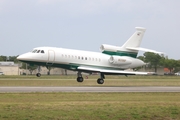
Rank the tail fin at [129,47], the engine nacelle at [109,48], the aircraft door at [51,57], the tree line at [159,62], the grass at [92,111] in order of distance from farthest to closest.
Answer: the tree line at [159,62] < the tail fin at [129,47] < the engine nacelle at [109,48] < the aircraft door at [51,57] < the grass at [92,111]

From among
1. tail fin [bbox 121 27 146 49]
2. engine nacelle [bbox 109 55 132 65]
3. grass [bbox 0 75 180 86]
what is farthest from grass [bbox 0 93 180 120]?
tail fin [bbox 121 27 146 49]

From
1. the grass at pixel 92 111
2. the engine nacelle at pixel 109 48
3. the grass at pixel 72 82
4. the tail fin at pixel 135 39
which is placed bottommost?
the grass at pixel 92 111

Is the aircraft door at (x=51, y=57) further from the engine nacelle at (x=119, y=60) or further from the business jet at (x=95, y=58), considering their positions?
the engine nacelle at (x=119, y=60)

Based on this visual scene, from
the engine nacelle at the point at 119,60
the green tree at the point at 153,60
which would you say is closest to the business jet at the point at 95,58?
the engine nacelle at the point at 119,60

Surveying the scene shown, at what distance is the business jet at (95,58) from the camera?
4934 centimetres

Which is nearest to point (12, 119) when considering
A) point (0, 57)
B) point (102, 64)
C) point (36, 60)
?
point (36, 60)

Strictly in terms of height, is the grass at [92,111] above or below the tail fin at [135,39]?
below

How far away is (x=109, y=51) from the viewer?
5428 cm

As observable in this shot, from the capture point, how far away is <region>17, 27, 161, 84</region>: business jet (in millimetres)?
49344

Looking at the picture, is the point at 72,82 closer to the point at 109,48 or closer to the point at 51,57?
the point at 51,57

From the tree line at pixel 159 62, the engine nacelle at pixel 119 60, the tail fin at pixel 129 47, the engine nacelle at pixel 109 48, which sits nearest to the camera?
the engine nacelle at pixel 119 60

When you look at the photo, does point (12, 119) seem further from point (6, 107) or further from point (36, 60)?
point (36, 60)

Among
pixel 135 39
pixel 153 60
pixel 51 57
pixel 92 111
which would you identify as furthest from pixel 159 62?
pixel 92 111

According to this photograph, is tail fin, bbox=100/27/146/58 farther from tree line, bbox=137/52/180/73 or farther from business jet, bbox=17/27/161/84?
tree line, bbox=137/52/180/73
